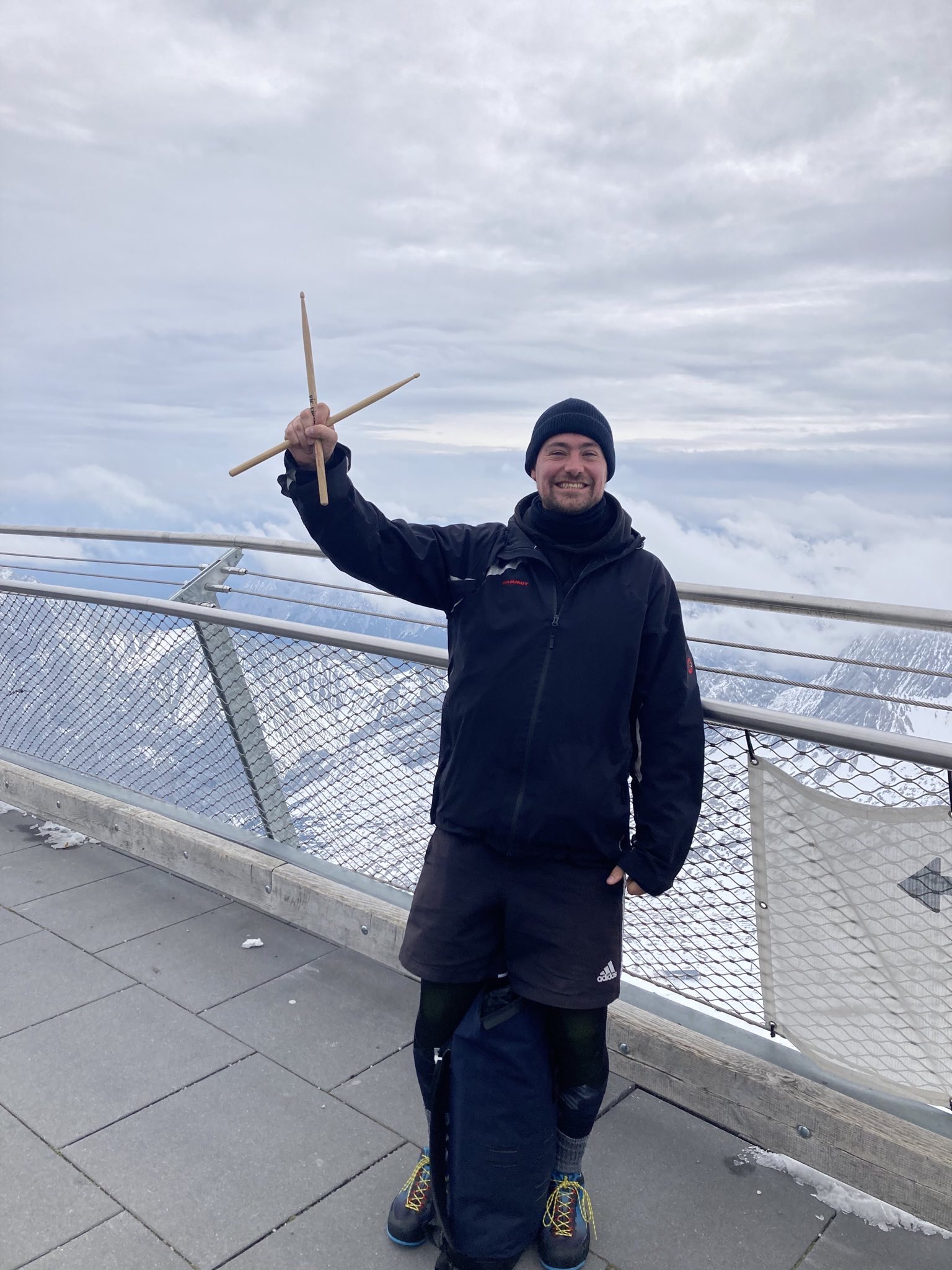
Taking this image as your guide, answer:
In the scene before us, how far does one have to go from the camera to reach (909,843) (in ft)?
7.25

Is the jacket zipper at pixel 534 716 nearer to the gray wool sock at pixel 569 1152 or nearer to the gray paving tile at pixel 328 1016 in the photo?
the gray wool sock at pixel 569 1152

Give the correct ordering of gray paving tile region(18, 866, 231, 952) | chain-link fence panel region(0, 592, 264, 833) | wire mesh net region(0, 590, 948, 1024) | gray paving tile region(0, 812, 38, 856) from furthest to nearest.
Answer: gray paving tile region(0, 812, 38, 856) → chain-link fence panel region(0, 592, 264, 833) → gray paving tile region(18, 866, 231, 952) → wire mesh net region(0, 590, 948, 1024)

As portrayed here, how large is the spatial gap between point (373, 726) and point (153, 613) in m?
1.15

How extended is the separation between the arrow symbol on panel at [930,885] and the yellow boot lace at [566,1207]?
3.29ft

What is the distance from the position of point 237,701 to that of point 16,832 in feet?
6.14

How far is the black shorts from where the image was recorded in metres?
2.19

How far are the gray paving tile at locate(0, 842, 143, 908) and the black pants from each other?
7.86ft

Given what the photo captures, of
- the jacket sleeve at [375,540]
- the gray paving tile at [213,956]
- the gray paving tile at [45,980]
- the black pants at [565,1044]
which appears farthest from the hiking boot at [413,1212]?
the gray paving tile at [45,980]

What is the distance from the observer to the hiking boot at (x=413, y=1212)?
7.38 ft

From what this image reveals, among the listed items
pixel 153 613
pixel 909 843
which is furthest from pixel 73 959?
pixel 909 843

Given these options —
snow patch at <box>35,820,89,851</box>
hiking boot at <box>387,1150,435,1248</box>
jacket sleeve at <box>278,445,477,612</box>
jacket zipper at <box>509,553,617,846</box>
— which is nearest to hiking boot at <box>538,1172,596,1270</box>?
hiking boot at <box>387,1150,435,1248</box>

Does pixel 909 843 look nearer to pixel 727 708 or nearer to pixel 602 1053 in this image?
pixel 727 708

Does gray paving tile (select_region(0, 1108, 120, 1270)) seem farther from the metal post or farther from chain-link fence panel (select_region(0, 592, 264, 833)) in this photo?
chain-link fence panel (select_region(0, 592, 264, 833))

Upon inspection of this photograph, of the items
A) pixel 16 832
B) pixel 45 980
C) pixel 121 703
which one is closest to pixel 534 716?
pixel 45 980
